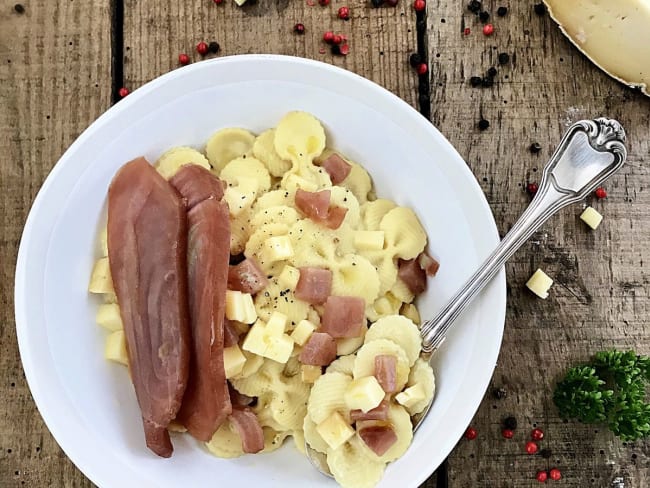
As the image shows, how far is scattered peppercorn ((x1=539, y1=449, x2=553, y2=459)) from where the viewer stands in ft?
6.76

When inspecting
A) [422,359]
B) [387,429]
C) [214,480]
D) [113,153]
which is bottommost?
[214,480]

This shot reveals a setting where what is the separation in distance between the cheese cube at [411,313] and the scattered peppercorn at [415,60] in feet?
2.29

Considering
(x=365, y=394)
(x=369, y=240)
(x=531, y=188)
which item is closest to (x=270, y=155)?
(x=369, y=240)

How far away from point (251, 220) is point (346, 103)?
0.38 m

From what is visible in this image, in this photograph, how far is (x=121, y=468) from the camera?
5.63 ft

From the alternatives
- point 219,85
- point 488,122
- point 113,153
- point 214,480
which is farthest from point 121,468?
point 488,122

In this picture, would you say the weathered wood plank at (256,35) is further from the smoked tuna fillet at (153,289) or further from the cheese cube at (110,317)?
the cheese cube at (110,317)

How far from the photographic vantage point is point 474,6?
2.11 metres

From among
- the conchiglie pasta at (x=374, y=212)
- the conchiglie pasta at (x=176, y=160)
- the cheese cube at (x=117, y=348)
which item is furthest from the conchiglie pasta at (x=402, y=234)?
the cheese cube at (x=117, y=348)

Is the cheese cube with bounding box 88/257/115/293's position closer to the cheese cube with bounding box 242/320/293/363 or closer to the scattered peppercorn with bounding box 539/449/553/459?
the cheese cube with bounding box 242/320/293/363

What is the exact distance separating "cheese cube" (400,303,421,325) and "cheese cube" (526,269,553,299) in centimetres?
36

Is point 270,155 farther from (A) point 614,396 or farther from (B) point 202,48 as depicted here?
(A) point 614,396

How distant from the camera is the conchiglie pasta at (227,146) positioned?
1.88m

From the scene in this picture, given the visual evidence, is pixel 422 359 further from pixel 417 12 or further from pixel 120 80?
pixel 120 80
